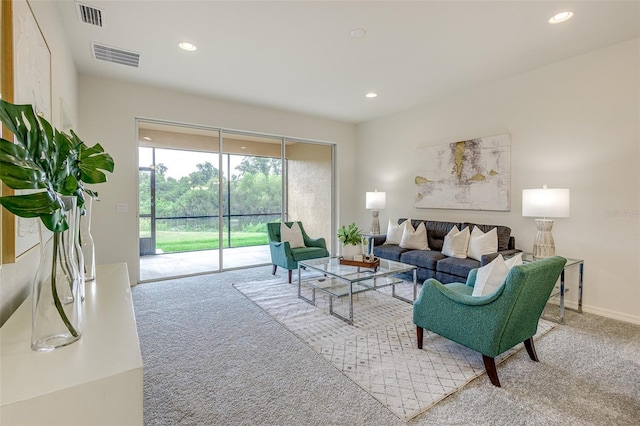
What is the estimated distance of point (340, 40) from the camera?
10.1 feet

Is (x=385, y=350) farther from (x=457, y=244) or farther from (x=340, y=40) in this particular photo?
(x=340, y=40)

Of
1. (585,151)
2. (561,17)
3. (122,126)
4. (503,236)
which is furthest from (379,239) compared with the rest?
(122,126)

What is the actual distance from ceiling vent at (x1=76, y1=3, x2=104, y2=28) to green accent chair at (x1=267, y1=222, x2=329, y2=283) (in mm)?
3093

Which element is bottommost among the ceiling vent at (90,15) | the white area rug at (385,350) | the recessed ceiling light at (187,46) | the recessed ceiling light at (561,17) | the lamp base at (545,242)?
the white area rug at (385,350)

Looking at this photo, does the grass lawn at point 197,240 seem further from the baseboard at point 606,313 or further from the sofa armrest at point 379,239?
the baseboard at point 606,313

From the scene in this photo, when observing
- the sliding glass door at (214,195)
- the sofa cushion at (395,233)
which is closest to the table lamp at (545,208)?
the sofa cushion at (395,233)

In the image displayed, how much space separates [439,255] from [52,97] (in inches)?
173

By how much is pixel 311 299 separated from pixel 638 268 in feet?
11.2

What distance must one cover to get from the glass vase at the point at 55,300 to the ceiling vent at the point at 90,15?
2449mm

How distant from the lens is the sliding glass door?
4652 millimetres

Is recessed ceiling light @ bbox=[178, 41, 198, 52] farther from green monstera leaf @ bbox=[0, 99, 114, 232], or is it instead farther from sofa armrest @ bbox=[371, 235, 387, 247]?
sofa armrest @ bbox=[371, 235, 387, 247]

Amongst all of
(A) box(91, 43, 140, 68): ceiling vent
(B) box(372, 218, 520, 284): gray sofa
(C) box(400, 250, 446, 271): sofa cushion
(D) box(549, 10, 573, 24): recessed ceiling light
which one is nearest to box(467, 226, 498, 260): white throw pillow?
(B) box(372, 218, 520, 284): gray sofa

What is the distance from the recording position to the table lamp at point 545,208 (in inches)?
125

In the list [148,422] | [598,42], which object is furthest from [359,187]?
[148,422]
